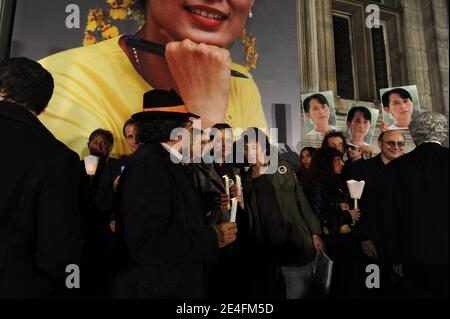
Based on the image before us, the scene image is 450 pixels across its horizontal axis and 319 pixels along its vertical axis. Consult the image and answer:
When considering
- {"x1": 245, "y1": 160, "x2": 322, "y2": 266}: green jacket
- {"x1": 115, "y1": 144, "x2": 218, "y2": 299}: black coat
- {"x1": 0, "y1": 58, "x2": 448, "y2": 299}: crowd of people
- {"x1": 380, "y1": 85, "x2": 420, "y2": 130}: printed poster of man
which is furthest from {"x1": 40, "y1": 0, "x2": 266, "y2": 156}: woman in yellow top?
{"x1": 115, "y1": 144, "x2": 218, "y2": 299}: black coat

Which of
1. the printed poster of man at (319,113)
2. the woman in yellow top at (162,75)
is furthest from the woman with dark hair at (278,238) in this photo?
the printed poster of man at (319,113)

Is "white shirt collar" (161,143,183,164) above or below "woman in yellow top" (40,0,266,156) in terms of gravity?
→ below

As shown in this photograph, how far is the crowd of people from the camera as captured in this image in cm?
136

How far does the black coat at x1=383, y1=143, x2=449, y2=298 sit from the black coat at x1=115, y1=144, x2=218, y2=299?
3.67 ft

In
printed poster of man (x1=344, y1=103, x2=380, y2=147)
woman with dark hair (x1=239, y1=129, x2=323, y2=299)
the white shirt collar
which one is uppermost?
printed poster of man (x1=344, y1=103, x2=380, y2=147)

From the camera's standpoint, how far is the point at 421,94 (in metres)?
4.82

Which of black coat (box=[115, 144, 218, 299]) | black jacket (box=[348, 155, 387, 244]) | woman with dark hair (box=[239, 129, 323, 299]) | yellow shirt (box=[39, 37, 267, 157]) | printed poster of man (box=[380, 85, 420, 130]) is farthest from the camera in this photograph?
printed poster of man (box=[380, 85, 420, 130])

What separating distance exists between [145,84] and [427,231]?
2.74 meters

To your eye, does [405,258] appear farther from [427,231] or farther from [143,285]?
[143,285]

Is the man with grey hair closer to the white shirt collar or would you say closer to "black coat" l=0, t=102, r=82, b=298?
the white shirt collar

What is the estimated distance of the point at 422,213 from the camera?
1.87 meters

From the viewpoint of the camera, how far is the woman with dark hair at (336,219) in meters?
2.55

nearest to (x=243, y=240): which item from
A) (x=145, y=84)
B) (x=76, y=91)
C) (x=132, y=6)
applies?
(x=145, y=84)

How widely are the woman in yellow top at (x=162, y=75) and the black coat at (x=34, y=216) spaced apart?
5.90 ft
